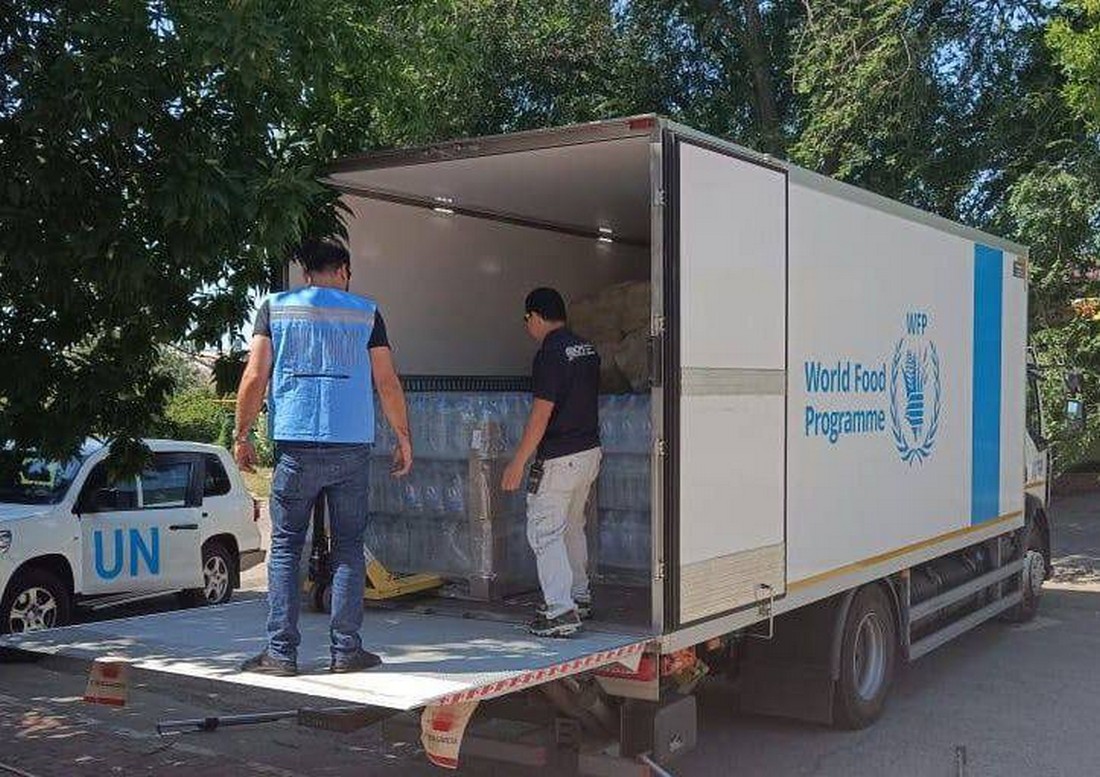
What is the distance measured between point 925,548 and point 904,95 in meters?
6.35

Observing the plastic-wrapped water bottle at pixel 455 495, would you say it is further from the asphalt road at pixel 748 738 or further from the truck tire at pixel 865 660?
the truck tire at pixel 865 660

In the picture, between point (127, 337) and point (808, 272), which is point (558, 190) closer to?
point (808, 272)

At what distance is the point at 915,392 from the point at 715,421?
2.67 m

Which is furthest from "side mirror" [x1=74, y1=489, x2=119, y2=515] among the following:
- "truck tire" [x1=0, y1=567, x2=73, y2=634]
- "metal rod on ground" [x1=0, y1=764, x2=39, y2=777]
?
"metal rod on ground" [x1=0, y1=764, x2=39, y2=777]

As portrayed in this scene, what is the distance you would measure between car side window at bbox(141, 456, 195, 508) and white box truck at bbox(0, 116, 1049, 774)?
3.51 meters

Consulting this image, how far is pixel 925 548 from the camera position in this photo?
750cm

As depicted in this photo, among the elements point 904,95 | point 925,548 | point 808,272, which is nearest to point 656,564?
point 808,272

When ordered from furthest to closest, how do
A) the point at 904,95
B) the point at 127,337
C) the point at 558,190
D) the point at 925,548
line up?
Answer: the point at 904,95
the point at 925,548
the point at 558,190
the point at 127,337

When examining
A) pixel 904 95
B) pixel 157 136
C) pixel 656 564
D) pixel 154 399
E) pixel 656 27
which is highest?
pixel 656 27

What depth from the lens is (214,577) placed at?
1041 centimetres

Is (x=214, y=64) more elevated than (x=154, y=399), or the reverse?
(x=214, y=64)

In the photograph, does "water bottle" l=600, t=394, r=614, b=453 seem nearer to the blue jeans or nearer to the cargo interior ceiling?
the cargo interior ceiling

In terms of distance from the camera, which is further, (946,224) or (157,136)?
(946,224)

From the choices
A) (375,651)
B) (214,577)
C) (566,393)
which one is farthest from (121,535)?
(566,393)
